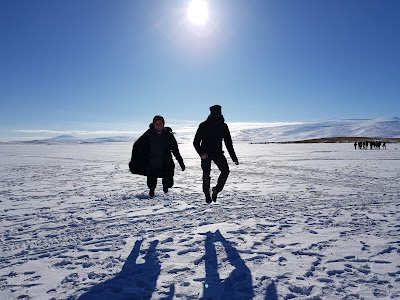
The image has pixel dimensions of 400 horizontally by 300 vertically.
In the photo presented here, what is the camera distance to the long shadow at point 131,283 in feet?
9.91

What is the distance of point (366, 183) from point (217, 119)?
6.54m

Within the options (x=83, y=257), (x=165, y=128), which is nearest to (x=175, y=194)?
(x=165, y=128)

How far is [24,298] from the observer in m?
2.94

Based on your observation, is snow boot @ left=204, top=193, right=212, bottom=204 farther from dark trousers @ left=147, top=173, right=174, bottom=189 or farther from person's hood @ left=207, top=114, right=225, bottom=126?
person's hood @ left=207, top=114, right=225, bottom=126

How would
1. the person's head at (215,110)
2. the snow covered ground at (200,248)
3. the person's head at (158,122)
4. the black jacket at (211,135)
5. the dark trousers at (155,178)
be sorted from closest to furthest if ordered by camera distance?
the snow covered ground at (200,248) → the person's head at (215,110) → the black jacket at (211,135) → the person's head at (158,122) → the dark trousers at (155,178)

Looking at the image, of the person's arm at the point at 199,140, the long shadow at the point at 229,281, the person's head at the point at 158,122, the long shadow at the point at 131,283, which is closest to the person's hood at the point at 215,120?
the person's arm at the point at 199,140

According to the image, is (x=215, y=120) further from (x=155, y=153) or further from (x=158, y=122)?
(x=155, y=153)

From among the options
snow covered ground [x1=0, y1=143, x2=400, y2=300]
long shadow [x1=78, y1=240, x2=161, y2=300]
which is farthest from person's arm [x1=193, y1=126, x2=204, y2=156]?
long shadow [x1=78, y1=240, x2=161, y2=300]

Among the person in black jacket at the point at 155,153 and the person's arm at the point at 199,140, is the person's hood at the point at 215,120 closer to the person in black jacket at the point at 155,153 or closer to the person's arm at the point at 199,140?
the person's arm at the point at 199,140

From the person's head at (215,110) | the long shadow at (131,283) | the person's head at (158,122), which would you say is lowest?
the long shadow at (131,283)

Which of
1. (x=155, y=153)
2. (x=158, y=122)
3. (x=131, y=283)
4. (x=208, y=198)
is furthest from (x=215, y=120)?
(x=131, y=283)

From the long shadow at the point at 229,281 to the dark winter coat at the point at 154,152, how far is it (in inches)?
134

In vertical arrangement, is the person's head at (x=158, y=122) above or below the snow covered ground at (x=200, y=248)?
above

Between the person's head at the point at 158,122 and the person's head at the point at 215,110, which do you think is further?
the person's head at the point at 158,122
